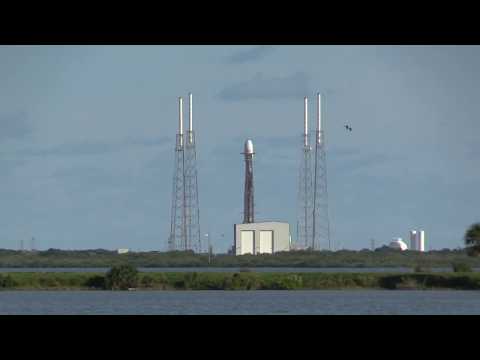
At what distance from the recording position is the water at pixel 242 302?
55.0 meters

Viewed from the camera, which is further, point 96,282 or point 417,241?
point 417,241

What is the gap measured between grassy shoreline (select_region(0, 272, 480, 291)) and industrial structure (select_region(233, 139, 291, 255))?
42.6m

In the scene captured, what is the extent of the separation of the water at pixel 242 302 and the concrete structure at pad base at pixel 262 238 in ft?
160

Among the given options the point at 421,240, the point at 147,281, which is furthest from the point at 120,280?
the point at 421,240

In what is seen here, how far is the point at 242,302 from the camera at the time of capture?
209 feet

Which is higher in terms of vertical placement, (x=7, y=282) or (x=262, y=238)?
(x=262, y=238)

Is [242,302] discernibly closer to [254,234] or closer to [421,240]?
[254,234]

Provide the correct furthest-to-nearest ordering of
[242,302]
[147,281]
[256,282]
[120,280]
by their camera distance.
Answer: [147,281] < [256,282] < [120,280] < [242,302]

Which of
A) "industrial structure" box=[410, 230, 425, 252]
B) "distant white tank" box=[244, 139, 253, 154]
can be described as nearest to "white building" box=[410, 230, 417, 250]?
"industrial structure" box=[410, 230, 425, 252]

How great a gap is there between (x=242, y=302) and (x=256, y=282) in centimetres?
1875

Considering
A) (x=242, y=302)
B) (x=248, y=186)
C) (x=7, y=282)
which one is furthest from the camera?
(x=248, y=186)
